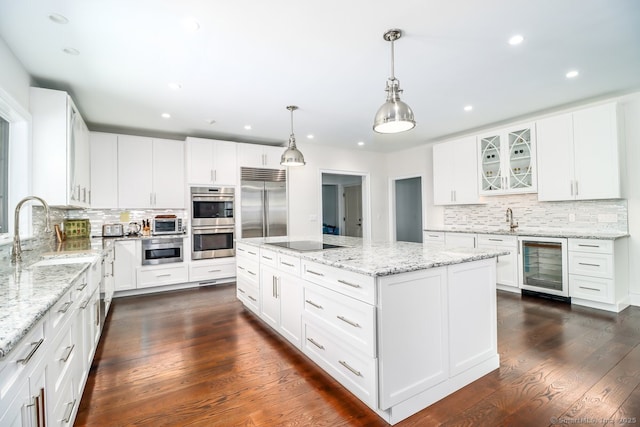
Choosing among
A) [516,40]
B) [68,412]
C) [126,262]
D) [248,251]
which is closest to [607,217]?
[516,40]

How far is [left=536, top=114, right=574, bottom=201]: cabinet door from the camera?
12.3ft

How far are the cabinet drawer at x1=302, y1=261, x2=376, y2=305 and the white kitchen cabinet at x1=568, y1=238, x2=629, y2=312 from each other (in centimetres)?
335

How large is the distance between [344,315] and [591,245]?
340 cm

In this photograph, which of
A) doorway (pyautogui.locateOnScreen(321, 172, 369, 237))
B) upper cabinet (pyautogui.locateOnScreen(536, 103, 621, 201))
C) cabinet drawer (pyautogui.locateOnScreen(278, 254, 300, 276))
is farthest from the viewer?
doorway (pyautogui.locateOnScreen(321, 172, 369, 237))

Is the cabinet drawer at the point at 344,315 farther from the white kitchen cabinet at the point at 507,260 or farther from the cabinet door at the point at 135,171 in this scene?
the cabinet door at the point at 135,171

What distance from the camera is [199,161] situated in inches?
187

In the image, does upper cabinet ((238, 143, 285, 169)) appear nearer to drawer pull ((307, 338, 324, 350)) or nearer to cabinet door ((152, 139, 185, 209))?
cabinet door ((152, 139, 185, 209))

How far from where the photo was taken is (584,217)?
153 inches

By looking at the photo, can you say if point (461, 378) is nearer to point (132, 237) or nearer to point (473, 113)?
point (473, 113)

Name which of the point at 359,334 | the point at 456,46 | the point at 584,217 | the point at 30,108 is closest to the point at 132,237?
the point at 30,108

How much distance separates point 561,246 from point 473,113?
204 centimetres

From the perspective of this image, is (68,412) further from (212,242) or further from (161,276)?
(212,242)

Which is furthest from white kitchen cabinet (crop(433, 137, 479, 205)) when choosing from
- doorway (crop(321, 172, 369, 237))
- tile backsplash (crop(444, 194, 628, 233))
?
doorway (crop(321, 172, 369, 237))

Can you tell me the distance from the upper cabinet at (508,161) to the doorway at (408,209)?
8.42 ft
